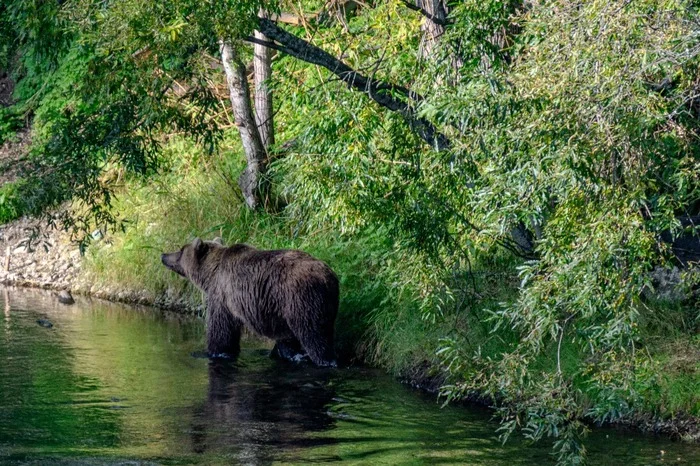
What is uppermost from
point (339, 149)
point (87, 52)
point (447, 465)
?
point (87, 52)

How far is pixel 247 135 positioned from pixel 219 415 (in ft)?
24.1

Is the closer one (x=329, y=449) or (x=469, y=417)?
(x=329, y=449)

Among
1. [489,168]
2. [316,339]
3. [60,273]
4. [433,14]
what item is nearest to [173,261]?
[316,339]

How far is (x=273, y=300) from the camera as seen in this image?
12.3m

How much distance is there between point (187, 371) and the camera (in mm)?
11922

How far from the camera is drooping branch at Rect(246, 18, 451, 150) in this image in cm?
914

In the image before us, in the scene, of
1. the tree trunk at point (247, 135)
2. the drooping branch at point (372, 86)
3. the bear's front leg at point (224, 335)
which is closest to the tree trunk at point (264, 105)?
the tree trunk at point (247, 135)

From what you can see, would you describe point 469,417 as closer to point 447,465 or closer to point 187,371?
point 447,465

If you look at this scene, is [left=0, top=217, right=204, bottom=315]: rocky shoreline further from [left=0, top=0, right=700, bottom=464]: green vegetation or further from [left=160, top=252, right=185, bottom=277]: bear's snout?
[left=0, top=0, right=700, bottom=464]: green vegetation

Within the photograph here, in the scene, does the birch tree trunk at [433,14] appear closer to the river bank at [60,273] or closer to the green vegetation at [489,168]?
the green vegetation at [489,168]

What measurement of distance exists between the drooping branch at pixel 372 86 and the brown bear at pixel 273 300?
108 inches

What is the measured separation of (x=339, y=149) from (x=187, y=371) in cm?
415

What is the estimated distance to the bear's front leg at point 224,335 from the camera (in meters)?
12.7

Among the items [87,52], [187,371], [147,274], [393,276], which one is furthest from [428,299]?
[87,52]
